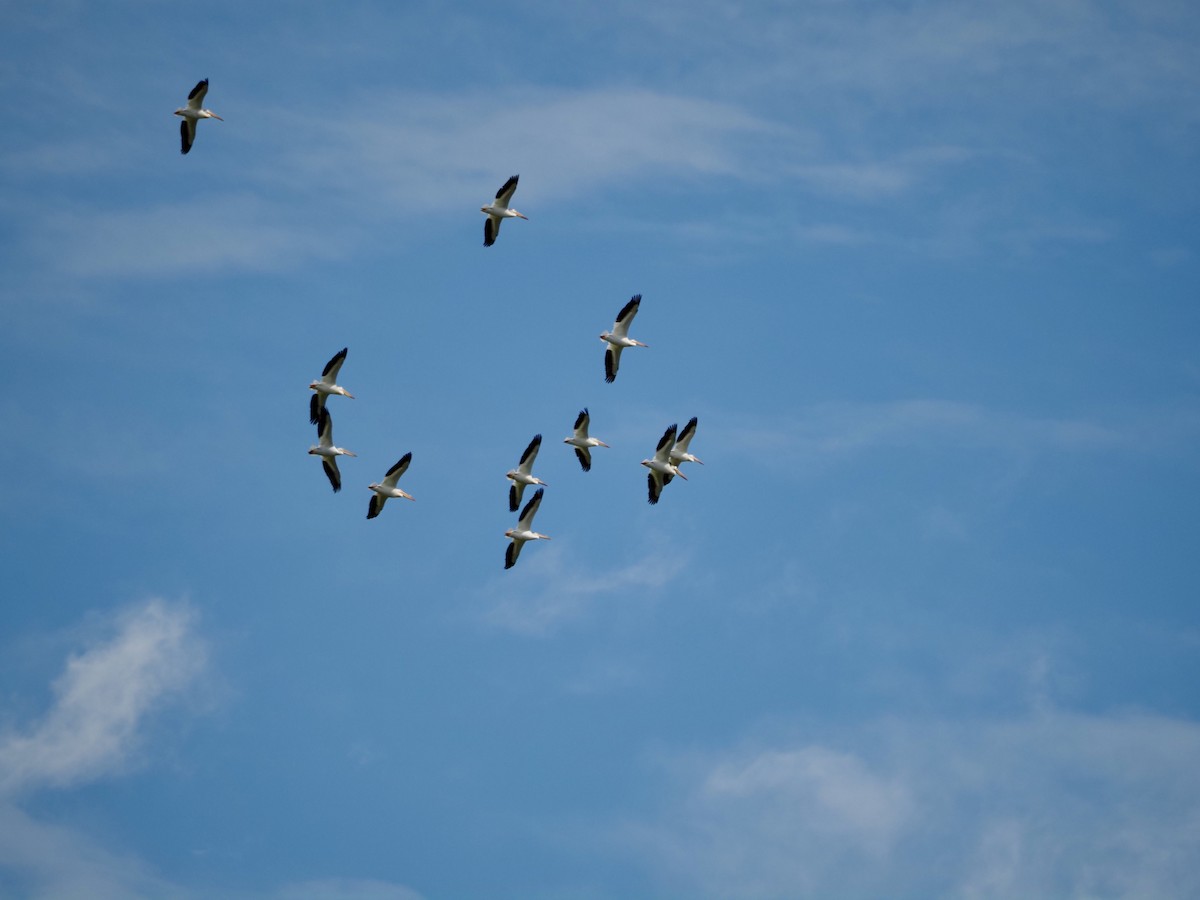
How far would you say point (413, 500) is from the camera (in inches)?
2864

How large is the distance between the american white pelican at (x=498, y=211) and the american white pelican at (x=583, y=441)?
7543 mm

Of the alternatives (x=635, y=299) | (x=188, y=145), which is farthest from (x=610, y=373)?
(x=188, y=145)

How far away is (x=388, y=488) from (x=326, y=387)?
182 inches

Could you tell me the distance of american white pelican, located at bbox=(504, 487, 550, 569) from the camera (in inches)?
2827

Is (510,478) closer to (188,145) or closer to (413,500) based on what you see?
(413,500)

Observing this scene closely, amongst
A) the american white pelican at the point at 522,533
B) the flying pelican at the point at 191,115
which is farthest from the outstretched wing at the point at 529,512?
the flying pelican at the point at 191,115

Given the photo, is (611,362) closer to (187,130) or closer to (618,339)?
(618,339)

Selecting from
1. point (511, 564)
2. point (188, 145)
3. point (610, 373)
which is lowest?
point (511, 564)

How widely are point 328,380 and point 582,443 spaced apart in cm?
1005

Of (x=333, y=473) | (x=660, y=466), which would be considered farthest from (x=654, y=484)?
(x=333, y=473)

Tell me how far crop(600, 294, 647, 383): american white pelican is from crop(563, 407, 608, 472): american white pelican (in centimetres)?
178

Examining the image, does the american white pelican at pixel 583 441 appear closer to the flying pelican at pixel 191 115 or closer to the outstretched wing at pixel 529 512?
the outstretched wing at pixel 529 512

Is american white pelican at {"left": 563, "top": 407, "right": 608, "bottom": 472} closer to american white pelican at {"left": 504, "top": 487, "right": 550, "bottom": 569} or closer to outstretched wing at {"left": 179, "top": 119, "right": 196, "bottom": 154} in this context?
american white pelican at {"left": 504, "top": 487, "right": 550, "bottom": 569}

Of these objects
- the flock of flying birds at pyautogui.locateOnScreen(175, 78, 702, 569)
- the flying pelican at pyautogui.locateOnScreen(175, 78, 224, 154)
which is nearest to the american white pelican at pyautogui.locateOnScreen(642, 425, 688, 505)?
the flock of flying birds at pyautogui.locateOnScreen(175, 78, 702, 569)
